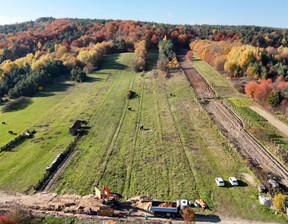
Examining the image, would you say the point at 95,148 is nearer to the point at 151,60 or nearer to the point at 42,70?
the point at 42,70

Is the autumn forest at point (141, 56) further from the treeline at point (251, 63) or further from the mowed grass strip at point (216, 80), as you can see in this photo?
the mowed grass strip at point (216, 80)

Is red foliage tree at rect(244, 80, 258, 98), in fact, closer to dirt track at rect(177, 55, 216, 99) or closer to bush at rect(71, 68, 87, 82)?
dirt track at rect(177, 55, 216, 99)

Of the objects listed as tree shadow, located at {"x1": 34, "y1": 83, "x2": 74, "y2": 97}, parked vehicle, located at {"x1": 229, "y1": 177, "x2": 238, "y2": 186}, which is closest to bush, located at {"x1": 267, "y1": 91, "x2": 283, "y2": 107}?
parked vehicle, located at {"x1": 229, "y1": 177, "x2": 238, "y2": 186}

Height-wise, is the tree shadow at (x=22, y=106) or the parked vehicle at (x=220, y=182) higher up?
the parked vehicle at (x=220, y=182)

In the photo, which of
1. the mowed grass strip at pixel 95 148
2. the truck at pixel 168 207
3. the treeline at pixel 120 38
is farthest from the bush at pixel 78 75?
the truck at pixel 168 207

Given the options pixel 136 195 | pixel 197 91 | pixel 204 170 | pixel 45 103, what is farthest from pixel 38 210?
pixel 197 91

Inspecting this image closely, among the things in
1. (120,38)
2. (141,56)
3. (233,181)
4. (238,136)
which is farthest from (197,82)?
(120,38)
